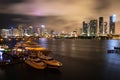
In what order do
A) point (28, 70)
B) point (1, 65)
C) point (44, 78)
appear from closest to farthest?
1. point (44, 78)
2. point (28, 70)
3. point (1, 65)

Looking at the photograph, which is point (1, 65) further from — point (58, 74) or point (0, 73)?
point (58, 74)

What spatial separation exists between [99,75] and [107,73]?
10.4 feet

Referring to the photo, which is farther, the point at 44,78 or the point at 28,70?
the point at 28,70

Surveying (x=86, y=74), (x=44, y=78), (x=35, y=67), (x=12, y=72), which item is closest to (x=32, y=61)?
(x=35, y=67)

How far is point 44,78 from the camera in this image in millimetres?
39062

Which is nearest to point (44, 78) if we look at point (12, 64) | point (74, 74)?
point (74, 74)

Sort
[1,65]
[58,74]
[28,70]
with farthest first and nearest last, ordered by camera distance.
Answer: [1,65] → [28,70] → [58,74]

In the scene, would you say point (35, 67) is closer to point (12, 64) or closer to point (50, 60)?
point (50, 60)

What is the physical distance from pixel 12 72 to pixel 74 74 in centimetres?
1221

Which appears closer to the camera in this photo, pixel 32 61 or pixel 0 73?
pixel 0 73

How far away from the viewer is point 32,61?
155ft

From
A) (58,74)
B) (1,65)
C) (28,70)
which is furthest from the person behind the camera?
(1,65)

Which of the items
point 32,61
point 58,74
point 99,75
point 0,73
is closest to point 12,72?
point 0,73

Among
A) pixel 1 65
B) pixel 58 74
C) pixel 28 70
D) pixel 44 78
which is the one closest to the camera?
pixel 44 78
